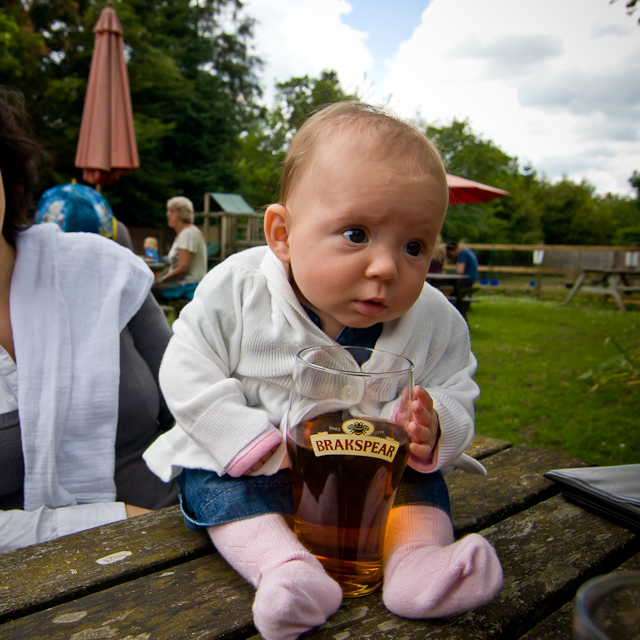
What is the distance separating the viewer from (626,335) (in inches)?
339

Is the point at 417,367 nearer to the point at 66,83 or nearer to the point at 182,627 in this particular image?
the point at 182,627

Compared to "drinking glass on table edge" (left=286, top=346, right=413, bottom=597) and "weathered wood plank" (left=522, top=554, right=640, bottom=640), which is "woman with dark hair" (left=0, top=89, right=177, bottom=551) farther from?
"weathered wood plank" (left=522, top=554, right=640, bottom=640)

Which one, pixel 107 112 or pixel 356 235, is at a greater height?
pixel 107 112

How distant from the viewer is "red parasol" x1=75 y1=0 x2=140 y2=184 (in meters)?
6.62

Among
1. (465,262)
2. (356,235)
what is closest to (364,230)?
(356,235)

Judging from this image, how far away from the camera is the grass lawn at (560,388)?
A: 162 inches

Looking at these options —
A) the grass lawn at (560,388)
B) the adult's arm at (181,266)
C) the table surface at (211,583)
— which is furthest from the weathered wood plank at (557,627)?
the adult's arm at (181,266)

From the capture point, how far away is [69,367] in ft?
4.98

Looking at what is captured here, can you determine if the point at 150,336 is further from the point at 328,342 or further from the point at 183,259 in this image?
the point at 183,259

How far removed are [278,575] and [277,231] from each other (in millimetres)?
685

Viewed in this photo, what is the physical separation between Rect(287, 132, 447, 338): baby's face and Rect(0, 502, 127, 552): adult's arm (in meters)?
0.77

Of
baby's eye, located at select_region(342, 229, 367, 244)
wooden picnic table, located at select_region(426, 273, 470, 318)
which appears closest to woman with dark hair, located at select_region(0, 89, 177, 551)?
baby's eye, located at select_region(342, 229, 367, 244)

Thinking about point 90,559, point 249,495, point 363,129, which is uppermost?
point 363,129

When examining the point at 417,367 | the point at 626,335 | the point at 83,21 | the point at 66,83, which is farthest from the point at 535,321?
the point at 83,21
